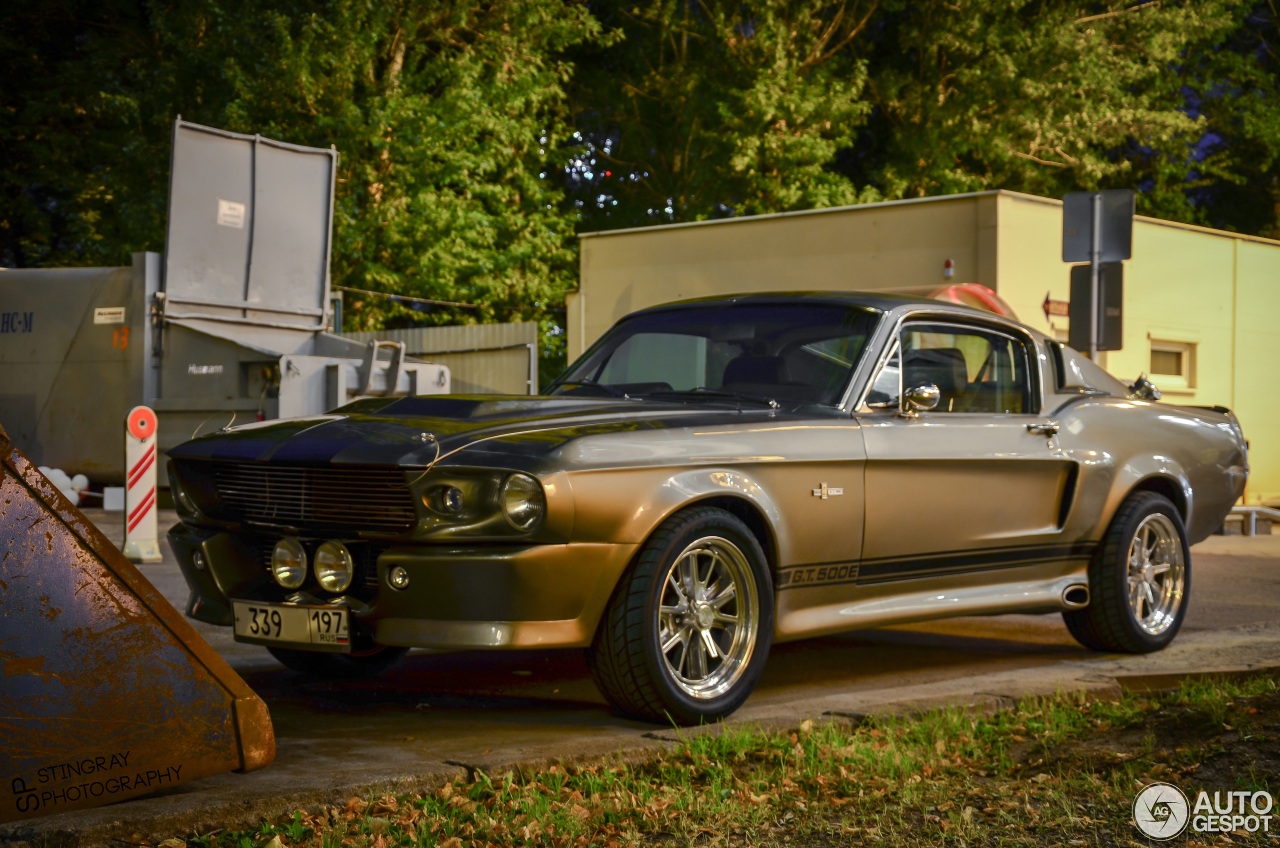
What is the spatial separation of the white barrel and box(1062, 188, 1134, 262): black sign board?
6.44 meters

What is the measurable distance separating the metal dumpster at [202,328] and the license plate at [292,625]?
343 inches

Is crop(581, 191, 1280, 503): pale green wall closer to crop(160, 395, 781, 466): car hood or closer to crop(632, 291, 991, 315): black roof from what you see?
crop(632, 291, 991, 315): black roof

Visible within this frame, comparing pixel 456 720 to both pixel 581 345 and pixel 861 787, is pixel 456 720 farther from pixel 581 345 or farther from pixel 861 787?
pixel 581 345

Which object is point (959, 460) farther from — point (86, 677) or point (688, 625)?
point (86, 677)

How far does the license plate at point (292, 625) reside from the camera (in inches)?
201

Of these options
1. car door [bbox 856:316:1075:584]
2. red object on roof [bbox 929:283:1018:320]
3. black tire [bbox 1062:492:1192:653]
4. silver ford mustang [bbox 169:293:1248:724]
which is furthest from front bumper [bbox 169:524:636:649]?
red object on roof [bbox 929:283:1018:320]

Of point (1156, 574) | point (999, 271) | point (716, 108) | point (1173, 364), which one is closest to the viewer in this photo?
point (1156, 574)

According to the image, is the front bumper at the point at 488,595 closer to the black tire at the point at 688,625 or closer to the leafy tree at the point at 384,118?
the black tire at the point at 688,625

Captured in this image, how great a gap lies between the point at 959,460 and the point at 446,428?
2.27 meters

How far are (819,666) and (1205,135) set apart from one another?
104 feet

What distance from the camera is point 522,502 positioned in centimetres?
493

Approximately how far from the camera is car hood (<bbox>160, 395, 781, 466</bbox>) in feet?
16.5

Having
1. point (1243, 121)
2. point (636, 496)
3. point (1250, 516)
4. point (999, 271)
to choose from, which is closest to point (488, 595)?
point (636, 496)

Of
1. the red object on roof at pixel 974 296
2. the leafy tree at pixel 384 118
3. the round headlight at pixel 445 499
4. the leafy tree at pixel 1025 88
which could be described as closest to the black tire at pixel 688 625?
the round headlight at pixel 445 499
